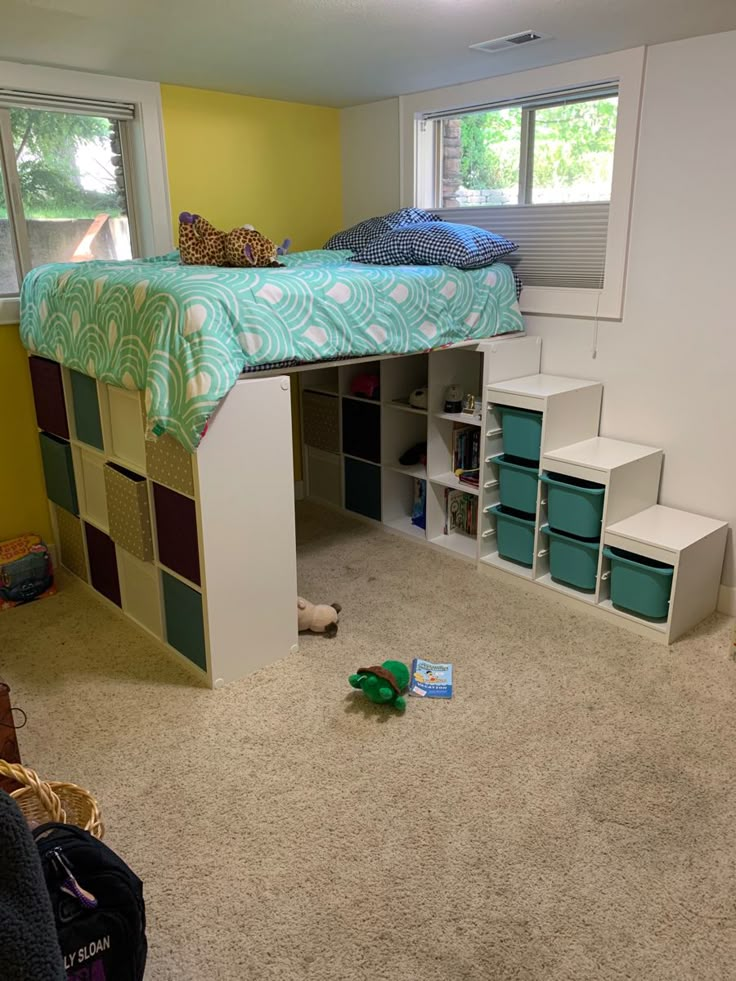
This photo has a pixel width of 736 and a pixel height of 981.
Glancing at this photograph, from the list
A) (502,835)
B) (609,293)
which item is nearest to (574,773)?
(502,835)

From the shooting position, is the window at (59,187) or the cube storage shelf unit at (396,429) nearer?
the window at (59,187)

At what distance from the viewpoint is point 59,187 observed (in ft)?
10.3

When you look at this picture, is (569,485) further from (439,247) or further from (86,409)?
(86,409)

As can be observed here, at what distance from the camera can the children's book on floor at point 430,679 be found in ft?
7.88

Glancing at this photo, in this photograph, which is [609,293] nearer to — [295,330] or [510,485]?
[510,485]

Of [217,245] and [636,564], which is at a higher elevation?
[217,245]

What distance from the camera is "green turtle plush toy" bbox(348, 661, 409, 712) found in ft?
7.57

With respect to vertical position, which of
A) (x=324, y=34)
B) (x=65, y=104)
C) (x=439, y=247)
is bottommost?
(x=439, y=247)

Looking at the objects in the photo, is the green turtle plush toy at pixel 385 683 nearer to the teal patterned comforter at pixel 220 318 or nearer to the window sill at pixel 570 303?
the teal patterned comforter at pixel 220 318

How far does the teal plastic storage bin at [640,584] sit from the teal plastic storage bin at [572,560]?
8 cm

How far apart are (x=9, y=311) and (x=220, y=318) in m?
1.31

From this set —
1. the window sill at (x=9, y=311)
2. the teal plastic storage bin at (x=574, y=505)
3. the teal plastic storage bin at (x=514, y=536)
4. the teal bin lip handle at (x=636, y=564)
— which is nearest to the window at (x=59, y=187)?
the window sill at (x=9, y=311)

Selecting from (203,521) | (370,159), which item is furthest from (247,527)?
(370,159)

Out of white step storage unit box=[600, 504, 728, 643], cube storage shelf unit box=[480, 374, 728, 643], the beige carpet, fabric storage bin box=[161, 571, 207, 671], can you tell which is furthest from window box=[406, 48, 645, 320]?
fabric storage bin box=[161, 571, 207, 671]
